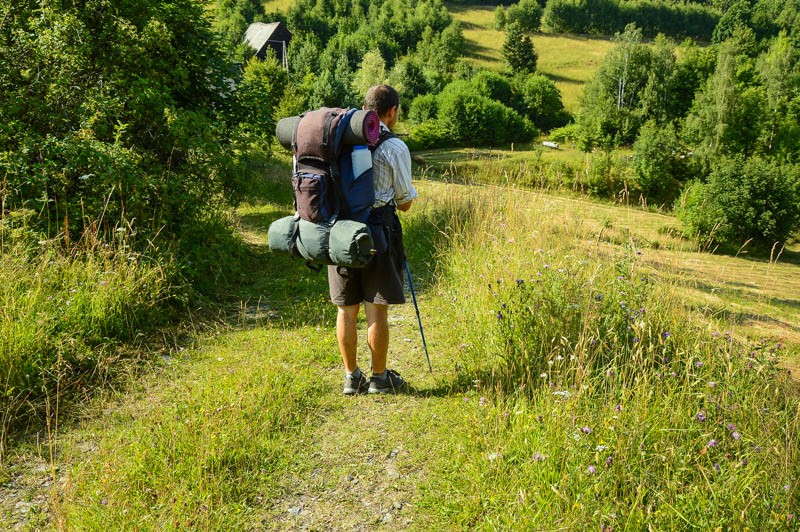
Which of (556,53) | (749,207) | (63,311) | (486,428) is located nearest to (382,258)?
(486,428)

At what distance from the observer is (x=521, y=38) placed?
87938 mm

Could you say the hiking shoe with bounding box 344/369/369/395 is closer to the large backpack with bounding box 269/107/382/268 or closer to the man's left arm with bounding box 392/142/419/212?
the large backpack with bounding box 269/107/382/268

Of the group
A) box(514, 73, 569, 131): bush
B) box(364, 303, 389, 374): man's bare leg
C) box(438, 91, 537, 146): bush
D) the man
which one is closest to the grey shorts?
the man

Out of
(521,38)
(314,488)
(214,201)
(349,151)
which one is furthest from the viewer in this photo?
(521,38)

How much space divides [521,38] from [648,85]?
92.4 feet

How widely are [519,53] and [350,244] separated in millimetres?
90898

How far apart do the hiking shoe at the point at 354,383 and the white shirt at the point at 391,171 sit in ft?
4.61

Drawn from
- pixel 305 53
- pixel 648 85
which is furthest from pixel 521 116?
pixel 305 53

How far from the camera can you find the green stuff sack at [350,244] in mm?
3596

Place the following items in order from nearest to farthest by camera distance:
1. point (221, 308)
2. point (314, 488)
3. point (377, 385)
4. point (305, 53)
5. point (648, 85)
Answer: point (314, 488)
point (377, 385)
point (221, 308)
point (648, 85)
point (305, 53)

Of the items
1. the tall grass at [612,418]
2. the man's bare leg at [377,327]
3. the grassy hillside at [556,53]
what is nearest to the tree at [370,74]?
the grassy hillside at [556,53]

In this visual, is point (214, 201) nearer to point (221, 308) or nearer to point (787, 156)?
point (221, 308)

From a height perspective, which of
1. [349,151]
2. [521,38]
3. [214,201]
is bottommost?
[214,201]

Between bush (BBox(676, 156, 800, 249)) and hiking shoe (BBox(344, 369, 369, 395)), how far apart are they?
124ft
